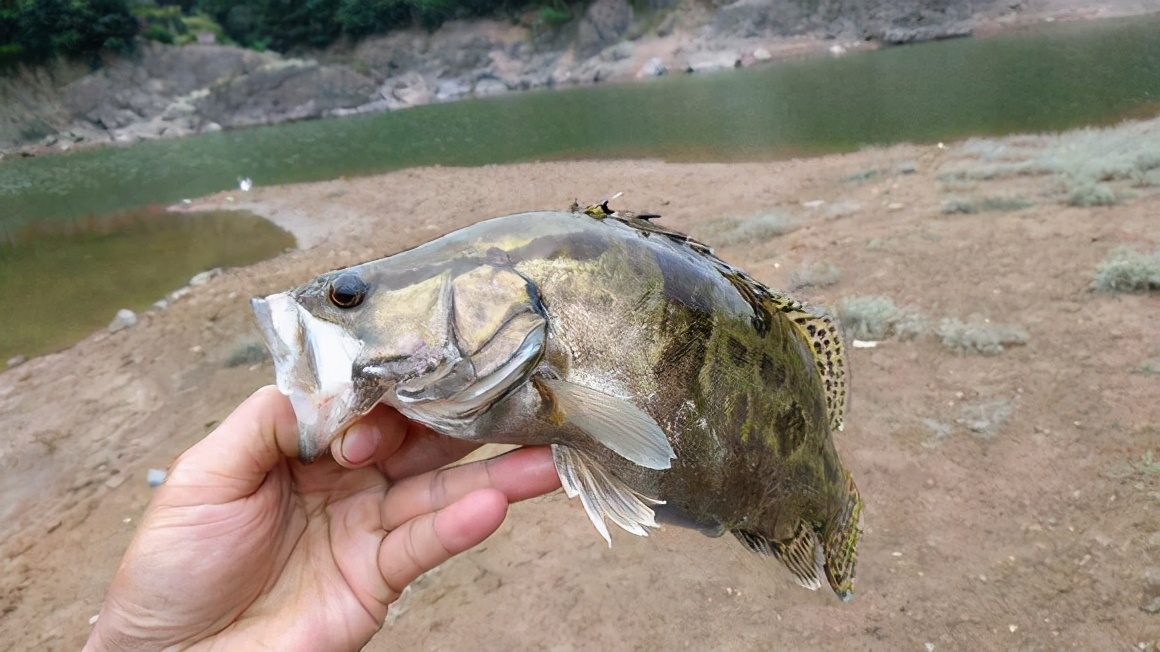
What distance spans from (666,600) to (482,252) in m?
3.22

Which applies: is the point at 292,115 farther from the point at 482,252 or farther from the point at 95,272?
the point at 482,252

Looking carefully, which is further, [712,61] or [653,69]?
[653,69]

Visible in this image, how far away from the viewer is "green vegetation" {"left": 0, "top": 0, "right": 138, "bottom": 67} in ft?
158

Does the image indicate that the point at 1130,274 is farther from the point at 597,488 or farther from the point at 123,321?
the point at 123,321

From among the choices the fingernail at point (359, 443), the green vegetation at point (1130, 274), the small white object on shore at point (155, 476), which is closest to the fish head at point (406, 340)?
the fingernail at point (359, 443)

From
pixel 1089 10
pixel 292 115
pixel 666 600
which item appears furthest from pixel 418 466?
pixel 292 115

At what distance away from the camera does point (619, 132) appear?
24781mm

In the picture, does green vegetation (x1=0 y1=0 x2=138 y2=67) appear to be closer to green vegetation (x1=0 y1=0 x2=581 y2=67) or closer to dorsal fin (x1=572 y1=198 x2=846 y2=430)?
green vegetation (x1=0 y1=0 x2=581 y2=67)

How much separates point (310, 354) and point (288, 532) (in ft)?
3.44

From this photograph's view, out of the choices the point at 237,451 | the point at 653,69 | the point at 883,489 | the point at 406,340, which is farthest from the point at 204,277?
the point at 653,69

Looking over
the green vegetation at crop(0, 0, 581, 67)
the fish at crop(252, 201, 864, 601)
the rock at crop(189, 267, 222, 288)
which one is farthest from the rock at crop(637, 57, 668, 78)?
the fish at crop(252, 201, 864, 601)

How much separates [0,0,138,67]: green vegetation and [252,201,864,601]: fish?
6277 centimetres

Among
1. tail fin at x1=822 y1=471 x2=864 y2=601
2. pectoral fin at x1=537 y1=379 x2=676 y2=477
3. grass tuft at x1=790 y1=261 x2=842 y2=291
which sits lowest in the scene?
grass tuft at x1=790 y1=261 x2=842 y2=291

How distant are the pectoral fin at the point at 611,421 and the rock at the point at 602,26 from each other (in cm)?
5682
